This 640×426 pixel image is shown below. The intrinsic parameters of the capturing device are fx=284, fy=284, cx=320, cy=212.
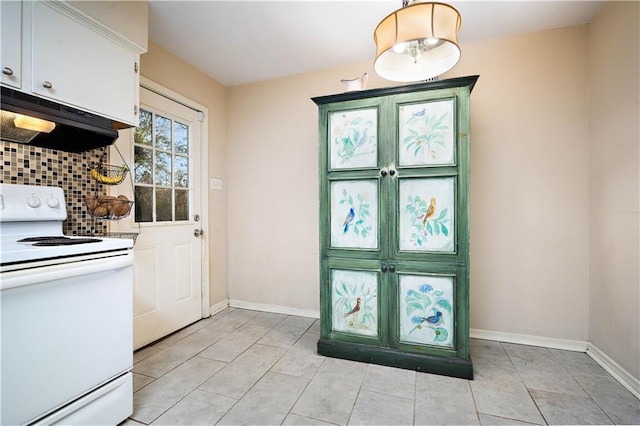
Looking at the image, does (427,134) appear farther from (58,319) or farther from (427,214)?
(58,319)

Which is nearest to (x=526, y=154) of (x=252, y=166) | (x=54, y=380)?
(x=252, y=166)

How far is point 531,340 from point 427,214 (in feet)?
4.99

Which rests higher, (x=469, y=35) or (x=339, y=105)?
(x=469, y=35)

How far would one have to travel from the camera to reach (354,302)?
2182 millimetres

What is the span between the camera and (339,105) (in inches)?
86.4

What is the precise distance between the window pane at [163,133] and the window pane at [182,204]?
0.43m

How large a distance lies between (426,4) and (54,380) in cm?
227

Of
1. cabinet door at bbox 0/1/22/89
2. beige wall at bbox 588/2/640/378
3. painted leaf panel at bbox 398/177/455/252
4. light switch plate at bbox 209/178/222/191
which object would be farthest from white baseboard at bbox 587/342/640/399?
cabinet door at bbox 0/1/22/89

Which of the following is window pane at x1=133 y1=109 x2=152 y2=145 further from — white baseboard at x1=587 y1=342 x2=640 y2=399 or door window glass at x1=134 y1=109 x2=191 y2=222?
white baseboard at x1=587 y1=342 x2=640 y2=399

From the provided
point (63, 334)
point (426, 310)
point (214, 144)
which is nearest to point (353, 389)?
point (426, 310)

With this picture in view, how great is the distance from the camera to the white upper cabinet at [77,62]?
1416mm

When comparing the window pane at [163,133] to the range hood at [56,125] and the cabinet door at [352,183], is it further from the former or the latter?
the cabinet door at [352,183]

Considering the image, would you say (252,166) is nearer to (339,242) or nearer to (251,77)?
(251,77)

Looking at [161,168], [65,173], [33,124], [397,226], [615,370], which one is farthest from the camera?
[161,168]
